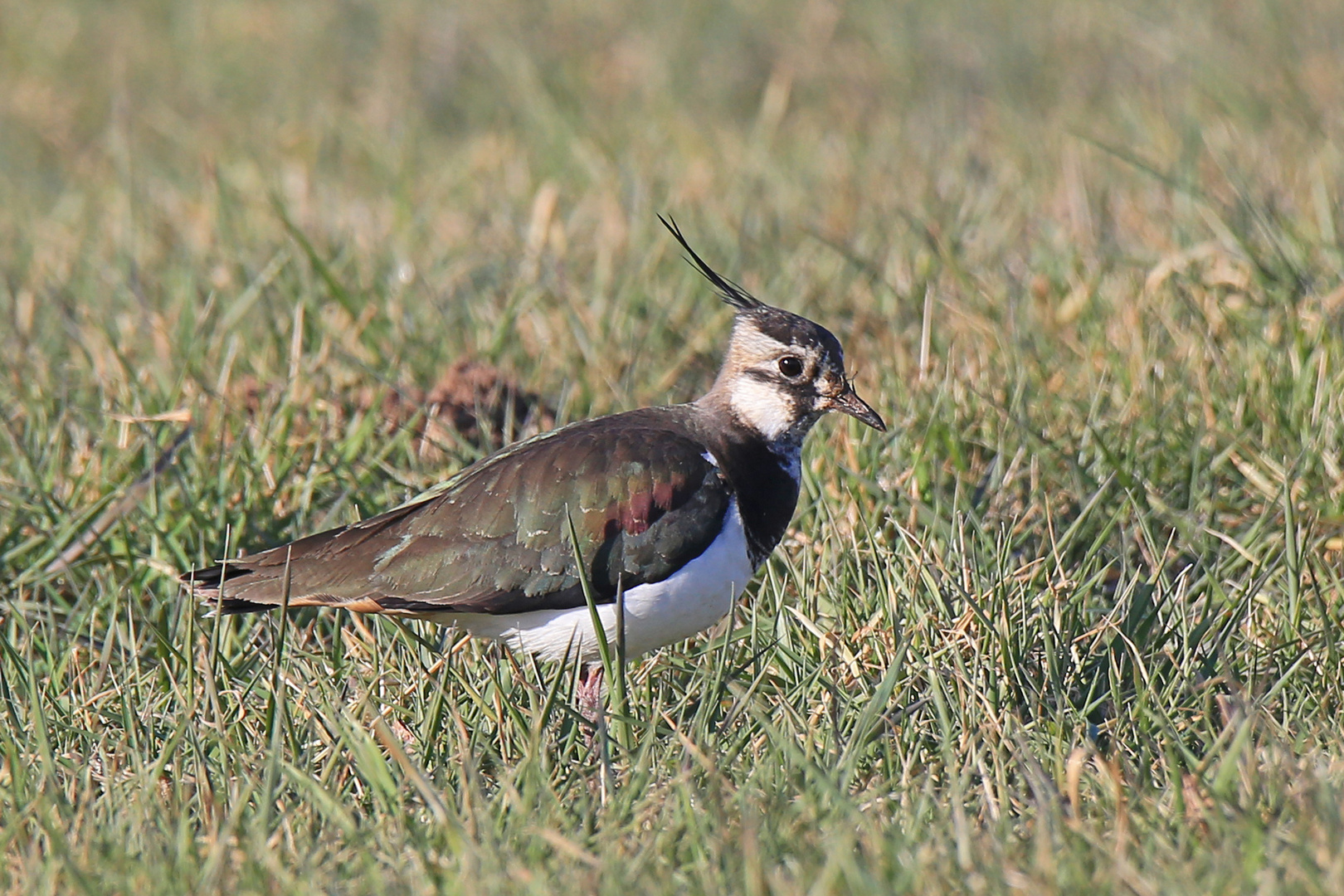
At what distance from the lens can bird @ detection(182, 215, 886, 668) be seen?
3754 millimetres

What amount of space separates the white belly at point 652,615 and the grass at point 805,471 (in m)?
0.13

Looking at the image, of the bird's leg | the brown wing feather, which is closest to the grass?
the bird's leg

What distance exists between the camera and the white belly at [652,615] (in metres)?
3.70

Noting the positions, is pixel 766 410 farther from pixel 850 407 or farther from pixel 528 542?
pixel 528 542

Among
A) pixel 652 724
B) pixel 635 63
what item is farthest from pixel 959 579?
pixel 635 63

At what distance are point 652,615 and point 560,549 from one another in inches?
11.2

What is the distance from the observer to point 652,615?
3695 mm

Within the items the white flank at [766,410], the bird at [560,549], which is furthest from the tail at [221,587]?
the white flank at [766,410]

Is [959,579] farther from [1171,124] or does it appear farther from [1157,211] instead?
[1171,124]

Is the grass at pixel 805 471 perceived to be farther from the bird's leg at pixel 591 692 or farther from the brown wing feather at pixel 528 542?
the brown wing feather at pixel 528 542

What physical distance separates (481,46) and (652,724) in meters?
7.35

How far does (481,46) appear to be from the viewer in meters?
9.85

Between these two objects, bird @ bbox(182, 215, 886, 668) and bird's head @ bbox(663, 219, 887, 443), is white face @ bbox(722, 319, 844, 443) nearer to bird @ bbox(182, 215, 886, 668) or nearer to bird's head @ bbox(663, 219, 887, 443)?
bird's head @ bbox(663, 219, 887, 443)

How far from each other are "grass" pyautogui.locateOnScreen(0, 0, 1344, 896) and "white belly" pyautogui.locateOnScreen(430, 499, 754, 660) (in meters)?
0.13
